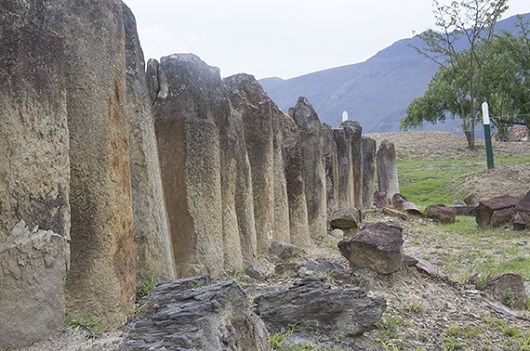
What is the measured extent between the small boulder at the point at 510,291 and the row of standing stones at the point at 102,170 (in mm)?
2507

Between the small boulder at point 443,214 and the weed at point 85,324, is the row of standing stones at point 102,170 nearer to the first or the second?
the weed at point 85,324

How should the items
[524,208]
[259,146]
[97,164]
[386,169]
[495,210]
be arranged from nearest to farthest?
[97,164] < [259,146] < [524,208] < [495,210] < [386,169]

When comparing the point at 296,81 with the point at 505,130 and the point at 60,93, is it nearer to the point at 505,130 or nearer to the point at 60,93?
the point at 505,130

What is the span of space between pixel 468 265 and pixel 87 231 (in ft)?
19.6

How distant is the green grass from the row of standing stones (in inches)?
522

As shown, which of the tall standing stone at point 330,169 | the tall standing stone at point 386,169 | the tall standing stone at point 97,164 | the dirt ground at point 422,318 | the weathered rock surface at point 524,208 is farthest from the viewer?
the tall standing stone at point 386,169

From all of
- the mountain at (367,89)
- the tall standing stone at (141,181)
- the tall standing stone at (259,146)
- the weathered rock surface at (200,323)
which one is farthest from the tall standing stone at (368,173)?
the mountain at (367,89)

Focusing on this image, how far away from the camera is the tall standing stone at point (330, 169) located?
12555mm

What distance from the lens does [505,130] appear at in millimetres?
35312

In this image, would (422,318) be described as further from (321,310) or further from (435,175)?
(435,175)

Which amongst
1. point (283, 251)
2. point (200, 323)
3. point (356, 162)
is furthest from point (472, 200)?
point (200, 323)

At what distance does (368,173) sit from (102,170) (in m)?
13.7

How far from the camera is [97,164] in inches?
168

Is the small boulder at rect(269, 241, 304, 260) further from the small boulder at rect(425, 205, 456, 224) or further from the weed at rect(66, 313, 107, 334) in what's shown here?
the small boulder at rect(425, 205, 456, 224)
